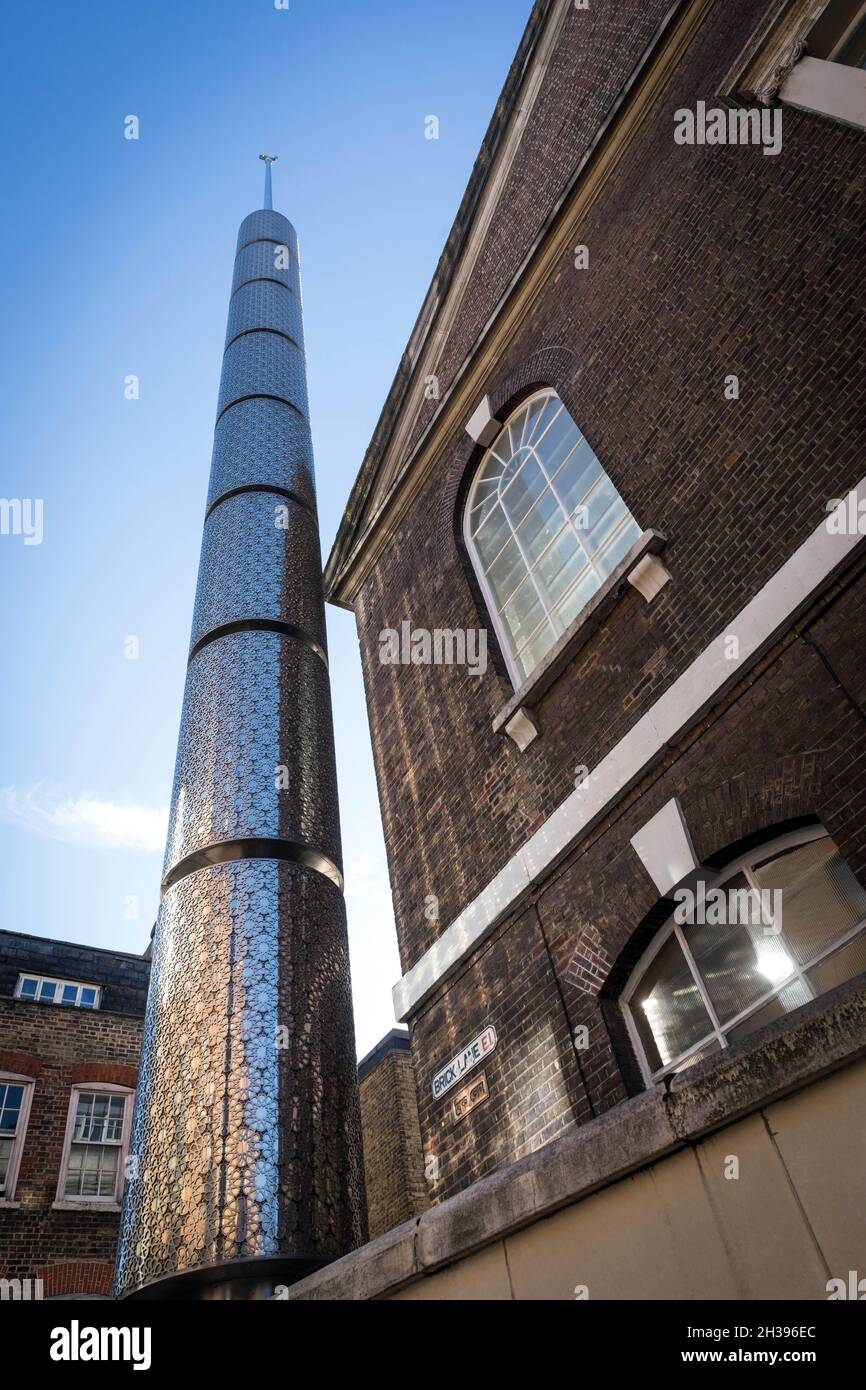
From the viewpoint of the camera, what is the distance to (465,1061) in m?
6.42

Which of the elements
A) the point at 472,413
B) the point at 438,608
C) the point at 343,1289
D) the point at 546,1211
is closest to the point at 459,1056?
the point at 343,1289

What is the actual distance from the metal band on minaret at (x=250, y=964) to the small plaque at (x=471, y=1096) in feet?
2.47

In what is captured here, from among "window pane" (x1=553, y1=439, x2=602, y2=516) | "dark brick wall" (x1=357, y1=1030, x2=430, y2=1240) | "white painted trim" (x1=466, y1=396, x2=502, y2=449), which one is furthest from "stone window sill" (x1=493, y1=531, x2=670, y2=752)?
"dark brick wall" (x1=357, y1=1030, x2=430, y2=1240)

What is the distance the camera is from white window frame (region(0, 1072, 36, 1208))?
13952mm

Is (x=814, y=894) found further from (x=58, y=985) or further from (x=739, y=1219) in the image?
(x=58, y=985)

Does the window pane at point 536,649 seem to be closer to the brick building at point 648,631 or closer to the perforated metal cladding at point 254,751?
the brick building at point 648,631

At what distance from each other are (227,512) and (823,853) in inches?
290

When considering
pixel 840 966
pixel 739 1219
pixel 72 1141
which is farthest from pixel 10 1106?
pixel 739 1219

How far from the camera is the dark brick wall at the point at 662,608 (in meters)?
4.96

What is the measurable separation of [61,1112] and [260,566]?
10669 mm

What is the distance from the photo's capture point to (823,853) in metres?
4.71

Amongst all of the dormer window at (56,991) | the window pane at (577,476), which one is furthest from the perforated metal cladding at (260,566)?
the dormer window at (56,991)

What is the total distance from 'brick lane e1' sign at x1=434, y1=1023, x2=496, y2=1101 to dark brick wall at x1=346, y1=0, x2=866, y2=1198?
10cm

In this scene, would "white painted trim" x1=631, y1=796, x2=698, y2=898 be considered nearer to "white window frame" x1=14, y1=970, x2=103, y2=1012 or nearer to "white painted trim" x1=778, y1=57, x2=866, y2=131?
"white painted trim" x1=778, y1=57, x2=866, y2=131
